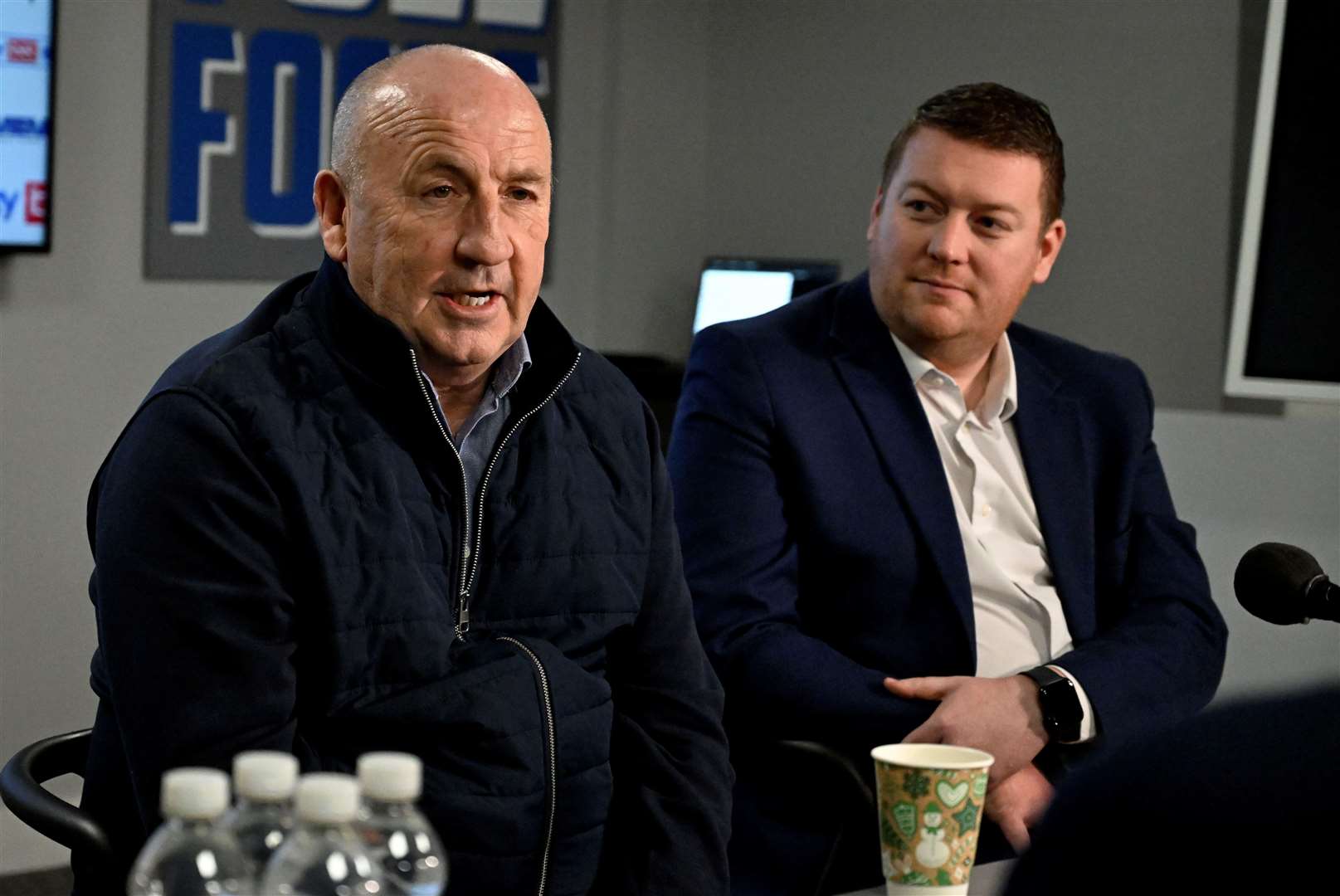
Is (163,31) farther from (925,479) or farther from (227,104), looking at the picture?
(925,479)

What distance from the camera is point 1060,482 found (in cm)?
238

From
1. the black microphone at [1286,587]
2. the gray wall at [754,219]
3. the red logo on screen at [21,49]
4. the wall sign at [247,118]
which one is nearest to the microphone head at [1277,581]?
the black microphone at [1286,587]

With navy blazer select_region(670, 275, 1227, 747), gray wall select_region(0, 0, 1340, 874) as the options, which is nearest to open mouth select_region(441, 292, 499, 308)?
navy blazer select_region(670, 275, 1227, 747)

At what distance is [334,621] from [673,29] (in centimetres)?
373

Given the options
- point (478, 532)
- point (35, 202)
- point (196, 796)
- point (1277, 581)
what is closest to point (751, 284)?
point (35, 202)

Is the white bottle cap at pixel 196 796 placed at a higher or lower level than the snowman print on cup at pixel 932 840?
higher

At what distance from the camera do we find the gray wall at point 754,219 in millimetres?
3420

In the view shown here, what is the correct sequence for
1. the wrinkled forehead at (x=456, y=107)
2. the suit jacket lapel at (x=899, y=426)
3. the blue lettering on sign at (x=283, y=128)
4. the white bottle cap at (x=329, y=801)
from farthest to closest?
the blue lettering on sign at (x=283, y=128) → the suit jacket lapel at (x=899, y=426) → the wrinkled forehead at (x=456, y=107) → the white bottle cap at (x=329, y=801)

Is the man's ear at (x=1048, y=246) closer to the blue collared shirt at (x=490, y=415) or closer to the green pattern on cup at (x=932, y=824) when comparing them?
the blue collared shirt at (x=490, y=415)

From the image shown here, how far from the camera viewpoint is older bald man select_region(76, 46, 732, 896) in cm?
153

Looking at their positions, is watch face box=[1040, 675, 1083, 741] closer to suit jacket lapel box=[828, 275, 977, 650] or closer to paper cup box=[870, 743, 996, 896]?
suit jacket lapel box=[828, 275, 977, 650]

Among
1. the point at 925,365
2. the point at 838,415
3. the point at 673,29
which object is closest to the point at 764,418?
the point at 838,415

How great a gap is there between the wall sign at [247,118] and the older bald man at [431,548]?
8.35 ft

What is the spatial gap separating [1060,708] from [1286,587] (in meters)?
0.72
